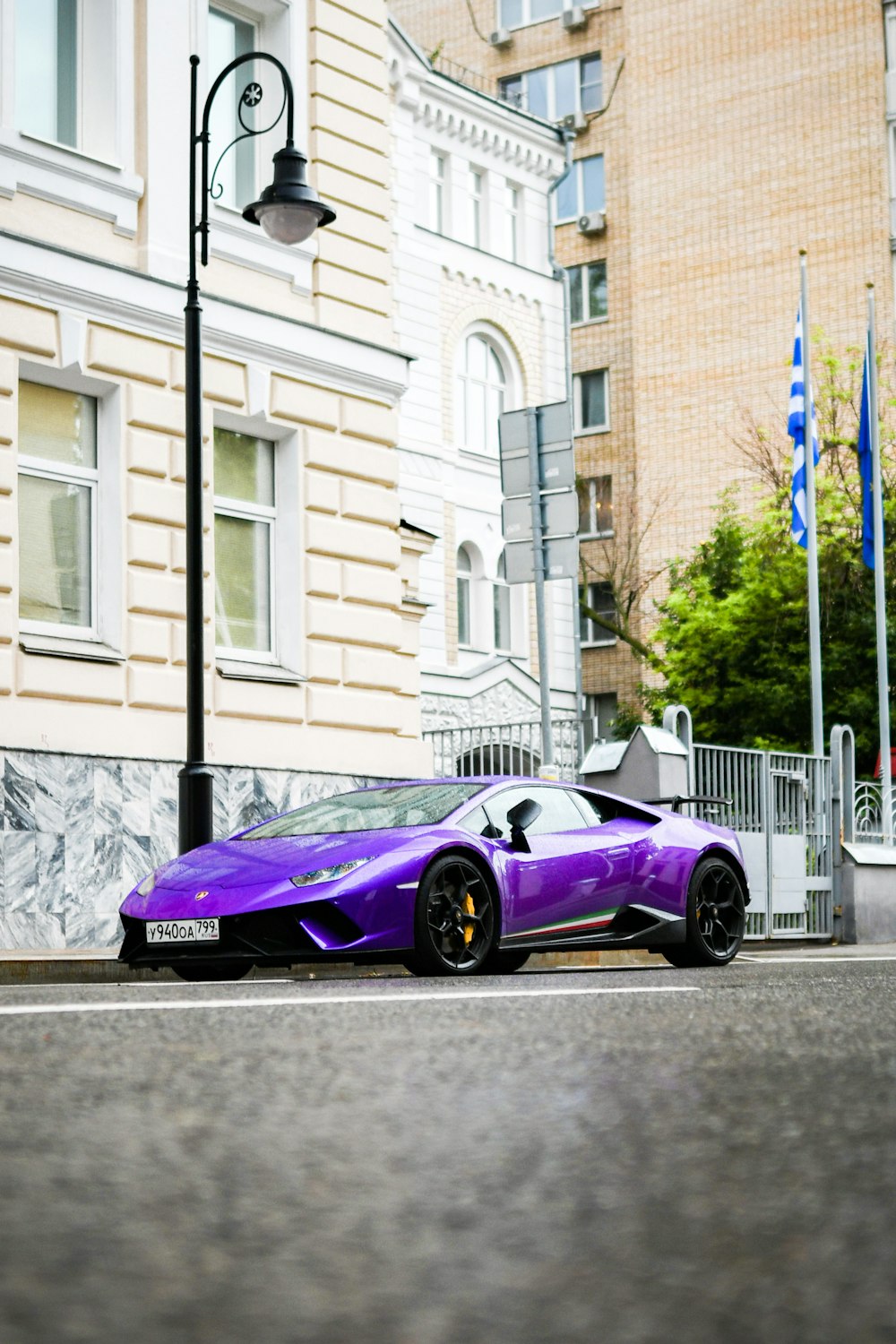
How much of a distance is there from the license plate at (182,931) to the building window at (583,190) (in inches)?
1671

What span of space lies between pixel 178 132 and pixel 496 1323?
1749cm

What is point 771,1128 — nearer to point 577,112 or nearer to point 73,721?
point 73,721

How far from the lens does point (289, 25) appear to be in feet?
65.9

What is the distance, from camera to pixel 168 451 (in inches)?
709

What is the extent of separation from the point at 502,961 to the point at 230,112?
10860mm

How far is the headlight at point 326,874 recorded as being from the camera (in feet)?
35.0

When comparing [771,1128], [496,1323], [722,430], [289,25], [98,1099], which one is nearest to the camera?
[496,1323]

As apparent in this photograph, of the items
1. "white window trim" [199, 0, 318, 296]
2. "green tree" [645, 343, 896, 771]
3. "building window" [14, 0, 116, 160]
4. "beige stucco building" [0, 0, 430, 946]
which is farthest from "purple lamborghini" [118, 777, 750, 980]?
"green tree" [645, 343, 896, 771]

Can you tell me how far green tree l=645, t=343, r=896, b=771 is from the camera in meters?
36.5

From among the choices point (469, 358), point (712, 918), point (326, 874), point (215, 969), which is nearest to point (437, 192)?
point (469, 358)

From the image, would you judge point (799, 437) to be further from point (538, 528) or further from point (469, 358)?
point (538, 528)

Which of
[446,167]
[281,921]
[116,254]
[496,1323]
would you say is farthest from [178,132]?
[446,167]

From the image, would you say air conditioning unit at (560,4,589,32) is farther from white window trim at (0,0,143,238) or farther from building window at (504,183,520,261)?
white window trim at (0,0,143,238)

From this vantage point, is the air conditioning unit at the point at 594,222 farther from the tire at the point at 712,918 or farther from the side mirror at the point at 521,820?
the side mirror at the point at 521,820
